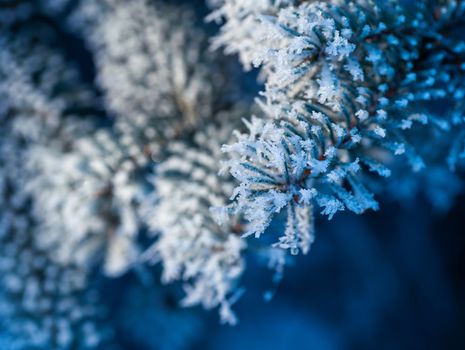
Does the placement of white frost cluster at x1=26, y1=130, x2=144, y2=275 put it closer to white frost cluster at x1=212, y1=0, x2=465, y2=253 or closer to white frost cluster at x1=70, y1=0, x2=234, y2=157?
white frost cluster at x1=70, y1=0, x2=234, y2=157

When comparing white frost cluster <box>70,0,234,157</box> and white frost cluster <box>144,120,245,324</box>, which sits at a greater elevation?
white frost cluster <box>70,0,234,157</box>

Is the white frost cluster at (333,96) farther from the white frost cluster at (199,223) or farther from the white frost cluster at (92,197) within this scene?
the white frost cluster at (92,197)

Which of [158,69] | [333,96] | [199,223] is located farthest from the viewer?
[158,69]

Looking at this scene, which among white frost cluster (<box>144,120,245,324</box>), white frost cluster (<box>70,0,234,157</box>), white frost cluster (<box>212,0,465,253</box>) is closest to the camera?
white frost cluster (<box>212,0,465,253</box>)

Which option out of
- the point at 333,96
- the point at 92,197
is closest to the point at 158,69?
the point at 92,197

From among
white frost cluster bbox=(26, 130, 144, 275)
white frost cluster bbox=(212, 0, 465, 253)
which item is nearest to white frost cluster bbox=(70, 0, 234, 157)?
white frost cluster bbox=(26, 130, 144, 275)

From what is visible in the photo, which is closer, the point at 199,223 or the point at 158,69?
the point at 199,223

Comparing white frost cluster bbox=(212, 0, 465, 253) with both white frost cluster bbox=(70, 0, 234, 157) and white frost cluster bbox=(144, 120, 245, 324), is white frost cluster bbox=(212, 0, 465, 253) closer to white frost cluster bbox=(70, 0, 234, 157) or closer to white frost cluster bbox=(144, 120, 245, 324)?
white frost cluster bbox=(144, 120, 245, 324)

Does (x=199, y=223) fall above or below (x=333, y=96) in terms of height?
below

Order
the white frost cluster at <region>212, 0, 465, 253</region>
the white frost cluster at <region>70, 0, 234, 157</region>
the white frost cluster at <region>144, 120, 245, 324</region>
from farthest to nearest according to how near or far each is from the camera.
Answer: the white frost cluster at <region>70, 0, 234, 157</region>
the white frost cluster at <region>144, 120, 245, 324</region>
the white frost cluster at <region>212, 0, 465, 253</region>

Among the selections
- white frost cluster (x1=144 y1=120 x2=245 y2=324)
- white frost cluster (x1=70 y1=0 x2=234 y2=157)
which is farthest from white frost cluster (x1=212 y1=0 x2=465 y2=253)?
white frost cluster (x1=70 y1=0 x2=234 y2=157)

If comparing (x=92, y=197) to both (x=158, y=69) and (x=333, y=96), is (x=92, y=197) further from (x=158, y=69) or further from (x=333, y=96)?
(x=333, y=96)

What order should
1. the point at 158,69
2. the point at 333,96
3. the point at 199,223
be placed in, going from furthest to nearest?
the point at 158,69 < the point at 199,223 < the point at 333,96

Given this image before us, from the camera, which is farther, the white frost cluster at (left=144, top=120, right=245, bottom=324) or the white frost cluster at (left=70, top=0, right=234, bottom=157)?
the white frost cluster at (left=70, top=0, right=234, bottom=157)
